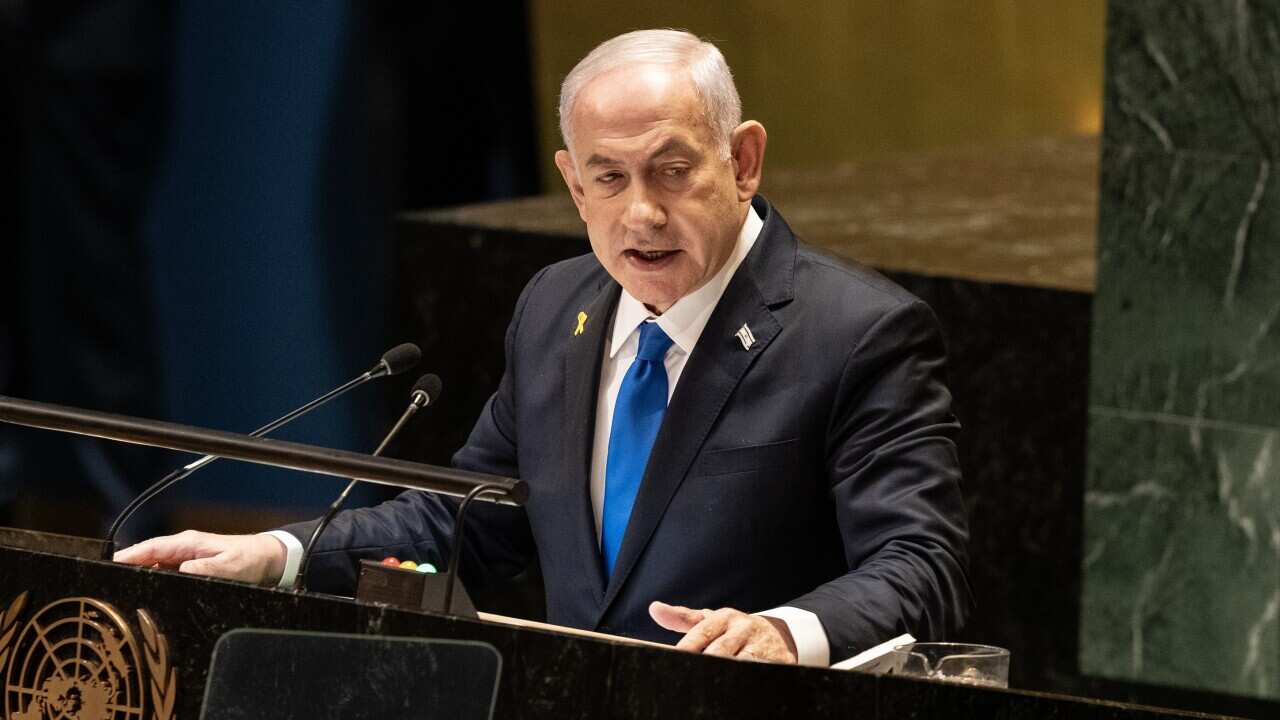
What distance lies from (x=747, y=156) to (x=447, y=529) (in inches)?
30.8

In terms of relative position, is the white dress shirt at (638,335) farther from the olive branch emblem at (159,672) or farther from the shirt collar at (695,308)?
the olive branch emblem at (159,672)

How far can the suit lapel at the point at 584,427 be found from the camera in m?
3.22

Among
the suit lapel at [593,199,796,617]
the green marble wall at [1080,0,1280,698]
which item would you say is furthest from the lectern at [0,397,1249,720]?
the green marble wall at [1080,0,1280,698]

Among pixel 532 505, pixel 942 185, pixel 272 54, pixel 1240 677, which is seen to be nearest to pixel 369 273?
pixel 272 54

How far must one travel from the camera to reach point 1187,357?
5.53 meters

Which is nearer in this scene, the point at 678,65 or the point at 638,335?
the point at 678,65

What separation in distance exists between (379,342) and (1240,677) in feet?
9.53

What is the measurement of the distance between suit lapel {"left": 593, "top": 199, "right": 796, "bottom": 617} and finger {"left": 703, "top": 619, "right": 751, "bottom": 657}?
573 mm

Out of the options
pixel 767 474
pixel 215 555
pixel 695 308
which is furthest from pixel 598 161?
pixel 215 555

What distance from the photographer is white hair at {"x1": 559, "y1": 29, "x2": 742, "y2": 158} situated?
3119 millimetres

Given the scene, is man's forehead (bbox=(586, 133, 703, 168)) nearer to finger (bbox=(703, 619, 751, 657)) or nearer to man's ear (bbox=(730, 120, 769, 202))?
man's ear (bbox=(730, 120, 769, 202))

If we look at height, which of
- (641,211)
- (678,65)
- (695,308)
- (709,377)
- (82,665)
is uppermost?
(678,65)

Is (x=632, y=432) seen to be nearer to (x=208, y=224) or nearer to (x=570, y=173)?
(x=570, y=173)

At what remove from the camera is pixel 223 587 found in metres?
2.48
